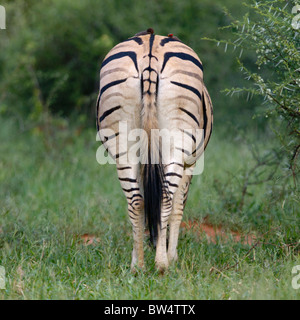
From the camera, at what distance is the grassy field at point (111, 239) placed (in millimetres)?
3844

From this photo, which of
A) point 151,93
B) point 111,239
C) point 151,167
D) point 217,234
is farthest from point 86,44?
point 151,167

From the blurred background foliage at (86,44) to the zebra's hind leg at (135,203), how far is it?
5.79 meters

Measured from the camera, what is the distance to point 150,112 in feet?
13.1

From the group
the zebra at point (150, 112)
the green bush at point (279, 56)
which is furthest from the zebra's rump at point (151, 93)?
the green bush at point (279, 56)

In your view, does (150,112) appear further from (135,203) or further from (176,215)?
(176,215)

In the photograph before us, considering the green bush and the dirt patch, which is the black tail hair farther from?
the green bush

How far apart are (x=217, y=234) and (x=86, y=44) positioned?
230 inches

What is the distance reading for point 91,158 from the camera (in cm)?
868

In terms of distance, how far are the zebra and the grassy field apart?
1.31 ft

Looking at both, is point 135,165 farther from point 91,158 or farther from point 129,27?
point 129,27

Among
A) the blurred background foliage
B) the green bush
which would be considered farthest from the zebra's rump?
the blurred background foliage

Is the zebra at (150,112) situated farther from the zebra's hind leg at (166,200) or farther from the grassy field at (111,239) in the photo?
the grassy field at (111,239)
